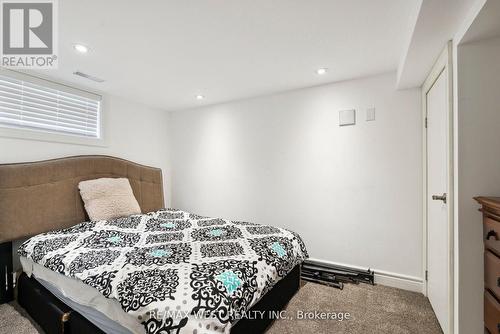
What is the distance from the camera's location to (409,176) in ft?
7.82

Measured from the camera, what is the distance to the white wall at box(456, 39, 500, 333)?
135 cm

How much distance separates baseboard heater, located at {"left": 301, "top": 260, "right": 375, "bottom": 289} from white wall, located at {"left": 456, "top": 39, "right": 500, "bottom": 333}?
1.13m

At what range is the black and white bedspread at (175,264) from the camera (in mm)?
1108

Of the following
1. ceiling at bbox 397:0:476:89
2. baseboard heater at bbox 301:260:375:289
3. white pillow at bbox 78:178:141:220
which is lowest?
baseboard heater at bbox 301:260:375:289

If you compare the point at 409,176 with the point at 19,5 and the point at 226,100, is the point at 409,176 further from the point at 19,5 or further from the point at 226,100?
the point at 19,5

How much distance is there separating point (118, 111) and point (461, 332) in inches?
159

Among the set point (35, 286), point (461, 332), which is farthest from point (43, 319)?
point (461, 332)

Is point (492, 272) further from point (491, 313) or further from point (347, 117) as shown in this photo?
point (347, 117)

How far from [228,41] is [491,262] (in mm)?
2196

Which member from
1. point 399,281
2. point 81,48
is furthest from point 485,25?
point 81,48

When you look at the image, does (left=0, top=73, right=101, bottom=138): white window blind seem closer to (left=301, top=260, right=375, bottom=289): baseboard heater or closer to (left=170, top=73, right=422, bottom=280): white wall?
(left=170, top=73, right=422, bottom=280): white wall

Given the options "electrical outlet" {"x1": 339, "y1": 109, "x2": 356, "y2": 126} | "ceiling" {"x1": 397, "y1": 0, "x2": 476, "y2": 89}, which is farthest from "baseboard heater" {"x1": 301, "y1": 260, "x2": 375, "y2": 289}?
"ceiling" {"x1": 397, "y1": 0, "x2": 476, "y2": 89}

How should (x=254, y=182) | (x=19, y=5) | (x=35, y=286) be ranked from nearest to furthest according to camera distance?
(x=19, y=5) < (x=35, y=286) < (x=254, y=182)

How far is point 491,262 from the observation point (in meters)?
1.22
